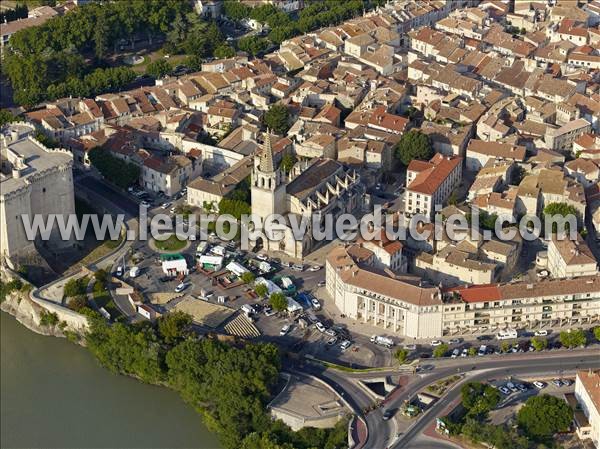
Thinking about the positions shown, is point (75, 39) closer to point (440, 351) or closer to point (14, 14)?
point (14, 14)

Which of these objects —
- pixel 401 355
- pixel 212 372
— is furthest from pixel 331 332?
pixel 212 372

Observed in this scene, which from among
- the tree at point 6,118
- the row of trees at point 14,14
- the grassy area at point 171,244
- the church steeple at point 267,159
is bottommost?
the grassy area at point 171,244

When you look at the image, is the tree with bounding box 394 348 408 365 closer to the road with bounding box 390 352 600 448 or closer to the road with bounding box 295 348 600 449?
the road with bounding box 295 348 600 449

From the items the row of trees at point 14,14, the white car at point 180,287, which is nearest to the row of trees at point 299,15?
the row of trees at point 14,14

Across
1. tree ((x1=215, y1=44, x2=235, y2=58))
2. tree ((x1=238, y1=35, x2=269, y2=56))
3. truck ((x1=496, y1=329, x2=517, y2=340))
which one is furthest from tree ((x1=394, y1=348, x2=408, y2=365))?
tree ((x1=238, y1=35, x2=269, y2=56))

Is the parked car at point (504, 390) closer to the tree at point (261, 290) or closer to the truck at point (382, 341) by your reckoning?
the truck at point (382, 341)
